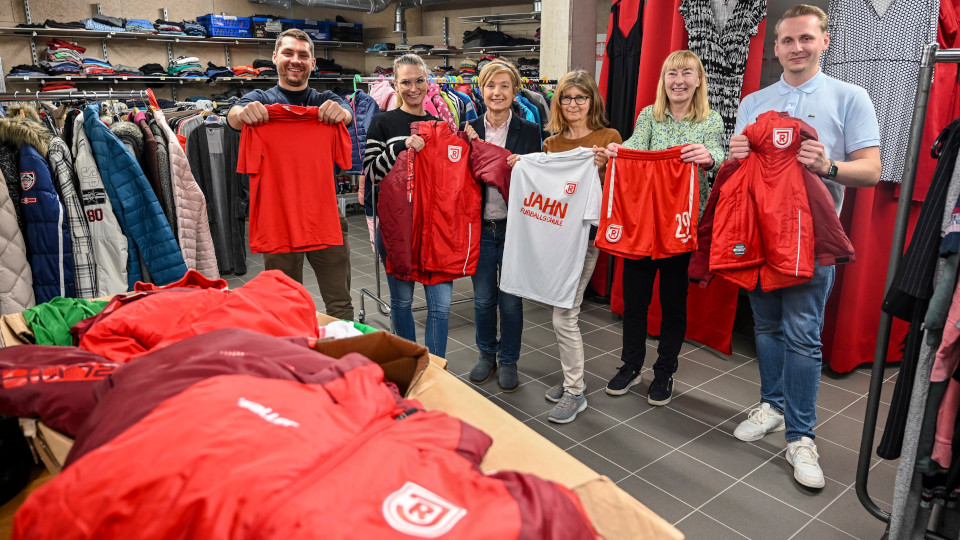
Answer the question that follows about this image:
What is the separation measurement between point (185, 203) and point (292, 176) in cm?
66

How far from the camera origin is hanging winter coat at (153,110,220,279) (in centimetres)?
330

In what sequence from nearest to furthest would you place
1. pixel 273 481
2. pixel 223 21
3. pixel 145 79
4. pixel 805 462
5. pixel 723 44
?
pixel 273 481
pixel 805 462
pixel 723 44
pixel 145 79
pixel 223 21

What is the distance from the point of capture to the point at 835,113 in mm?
2594

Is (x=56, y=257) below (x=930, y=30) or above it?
below

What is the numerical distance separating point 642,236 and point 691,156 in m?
0.42

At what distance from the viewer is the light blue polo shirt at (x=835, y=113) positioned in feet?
8.37

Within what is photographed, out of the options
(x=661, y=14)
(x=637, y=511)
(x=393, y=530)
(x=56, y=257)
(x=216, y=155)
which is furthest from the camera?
(x=216, y=155)

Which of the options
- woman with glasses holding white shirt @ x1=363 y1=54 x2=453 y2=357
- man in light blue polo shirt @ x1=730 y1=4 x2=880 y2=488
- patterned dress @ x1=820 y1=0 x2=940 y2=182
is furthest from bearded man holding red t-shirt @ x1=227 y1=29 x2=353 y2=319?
patterned dress @ x1=820 y1=0 x2=940 y2=182

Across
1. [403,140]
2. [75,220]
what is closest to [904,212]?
[403,140]

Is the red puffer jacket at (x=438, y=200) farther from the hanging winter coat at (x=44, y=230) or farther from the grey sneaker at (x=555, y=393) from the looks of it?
the hanging winter coat at (x=44, y=230)

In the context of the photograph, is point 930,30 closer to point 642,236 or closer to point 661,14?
point 661,14

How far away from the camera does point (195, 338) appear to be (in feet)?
3.89

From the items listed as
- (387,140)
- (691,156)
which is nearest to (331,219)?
(387,140)

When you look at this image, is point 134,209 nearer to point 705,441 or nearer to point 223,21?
point 705,441
